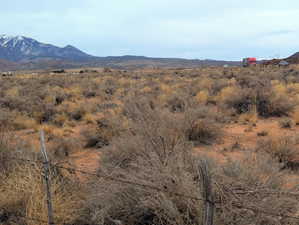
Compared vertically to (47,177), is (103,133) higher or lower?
lower

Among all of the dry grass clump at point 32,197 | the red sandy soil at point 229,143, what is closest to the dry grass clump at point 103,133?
the red sandy soil at point 229,143

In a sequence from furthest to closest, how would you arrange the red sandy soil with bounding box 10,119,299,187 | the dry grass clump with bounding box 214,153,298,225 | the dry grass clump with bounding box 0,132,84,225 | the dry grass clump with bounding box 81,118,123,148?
the dry grass clump with bounding box 81,118,123,148
the red sandy soil with bounding box 10,119,299,187
the dry grass clump with bounding box 0,132,84,225
the dry grass clump with bounding box 214,153,298,225

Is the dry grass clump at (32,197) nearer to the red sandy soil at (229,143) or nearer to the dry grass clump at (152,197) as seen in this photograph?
the dry grass clump at (152,197)

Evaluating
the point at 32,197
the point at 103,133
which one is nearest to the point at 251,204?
the point at 32,197

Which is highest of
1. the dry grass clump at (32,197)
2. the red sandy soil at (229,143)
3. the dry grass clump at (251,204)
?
the dry grass clump at (251,204)

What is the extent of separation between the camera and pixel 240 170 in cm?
433

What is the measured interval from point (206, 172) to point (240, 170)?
1.79 metres

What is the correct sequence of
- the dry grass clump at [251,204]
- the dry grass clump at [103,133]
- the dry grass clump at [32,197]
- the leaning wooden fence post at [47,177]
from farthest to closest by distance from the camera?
the dry grass clump at [103,133] < the dry grass clump at [32,197] < the leaning wooden fence post at [47,177] < the dry grass clump at [251,204]

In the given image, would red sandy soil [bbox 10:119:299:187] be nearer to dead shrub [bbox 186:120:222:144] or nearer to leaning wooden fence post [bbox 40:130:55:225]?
dead shrub [bbox 186:120:222:144]

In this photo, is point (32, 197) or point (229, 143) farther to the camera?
point (229, 143)

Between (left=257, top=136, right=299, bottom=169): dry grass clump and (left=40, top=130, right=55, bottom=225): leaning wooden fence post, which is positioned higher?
(left=40, top=130, right=55, bottom=225): leaning wooden fence post

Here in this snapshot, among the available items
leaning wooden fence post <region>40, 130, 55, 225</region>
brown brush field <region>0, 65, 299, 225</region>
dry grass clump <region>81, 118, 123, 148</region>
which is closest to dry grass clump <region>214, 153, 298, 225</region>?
brown brush field <region>0, 65, 299, 225</region>

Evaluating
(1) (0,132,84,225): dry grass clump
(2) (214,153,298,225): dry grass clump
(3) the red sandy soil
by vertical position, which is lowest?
(3) the red sandy soil

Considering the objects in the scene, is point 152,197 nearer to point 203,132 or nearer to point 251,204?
point 251,204
